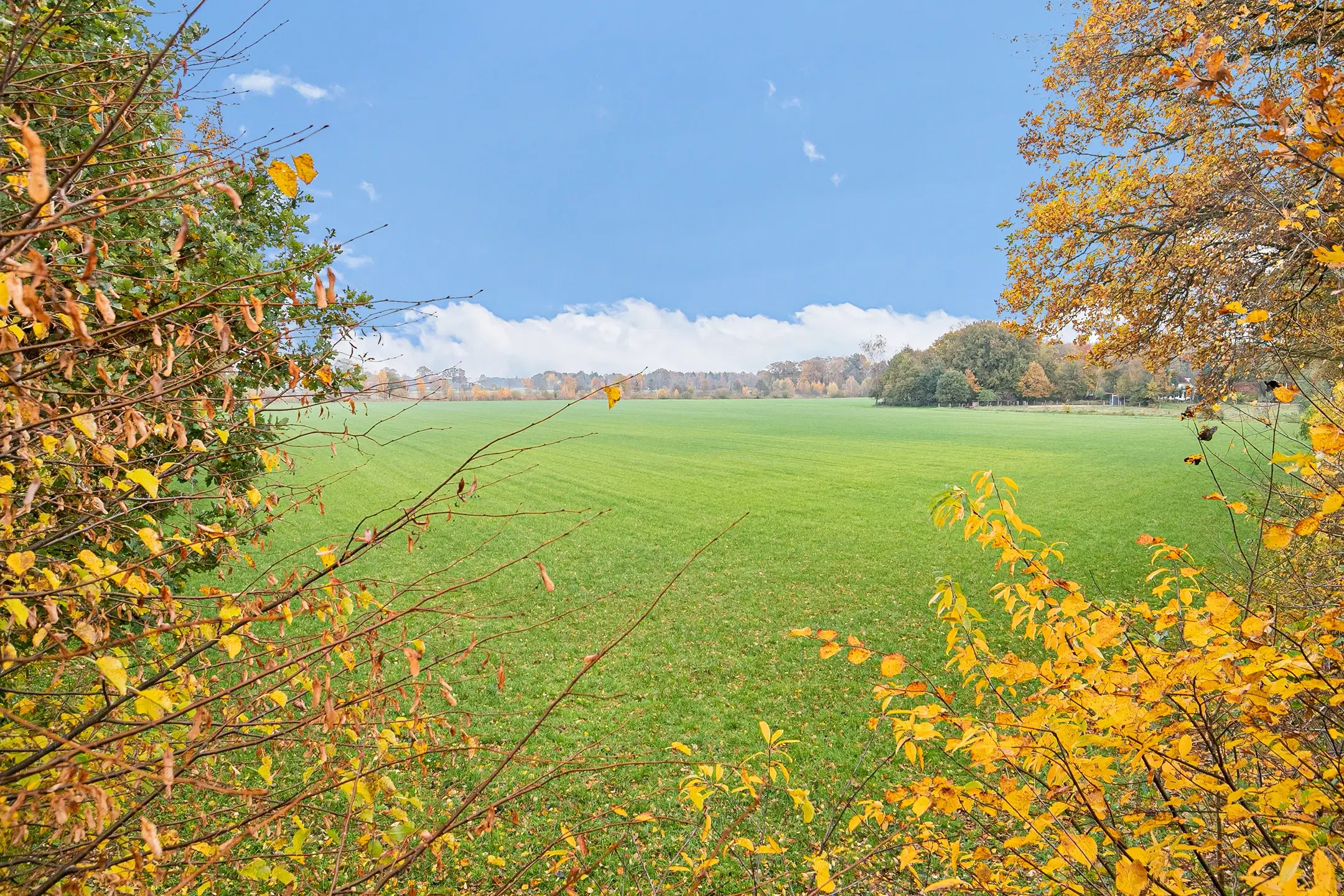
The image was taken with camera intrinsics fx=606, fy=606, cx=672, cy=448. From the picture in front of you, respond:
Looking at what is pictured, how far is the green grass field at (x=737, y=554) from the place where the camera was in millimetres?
7609

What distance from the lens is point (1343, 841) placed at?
1.97 m

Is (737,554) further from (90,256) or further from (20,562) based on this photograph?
(90,256)

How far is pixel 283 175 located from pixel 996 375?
82.4m

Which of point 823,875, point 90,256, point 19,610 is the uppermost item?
point 90,256

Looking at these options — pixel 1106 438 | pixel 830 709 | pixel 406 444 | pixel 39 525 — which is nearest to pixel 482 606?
pixel 830 709

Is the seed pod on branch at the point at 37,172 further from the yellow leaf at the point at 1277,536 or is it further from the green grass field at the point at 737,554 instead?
the yellow leaf at the point at 1277,536

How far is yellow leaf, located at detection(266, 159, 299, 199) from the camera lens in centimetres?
155

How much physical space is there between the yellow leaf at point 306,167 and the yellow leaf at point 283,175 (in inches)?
0.9

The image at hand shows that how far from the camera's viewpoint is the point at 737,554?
14.5 meters

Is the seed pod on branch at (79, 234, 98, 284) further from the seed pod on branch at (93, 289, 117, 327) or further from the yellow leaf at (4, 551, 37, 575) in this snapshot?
the yellow leaf at (4, 551, 37, 575)

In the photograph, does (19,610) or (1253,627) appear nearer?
(19,610)

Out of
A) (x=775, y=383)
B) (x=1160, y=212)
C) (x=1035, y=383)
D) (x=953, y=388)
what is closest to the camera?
(x=1160, y=212)

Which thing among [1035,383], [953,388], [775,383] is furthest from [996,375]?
[775,383]

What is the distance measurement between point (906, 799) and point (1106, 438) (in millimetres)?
42582
